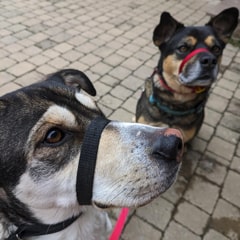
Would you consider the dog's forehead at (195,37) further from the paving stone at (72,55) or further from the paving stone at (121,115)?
the paving stone at (72,55)

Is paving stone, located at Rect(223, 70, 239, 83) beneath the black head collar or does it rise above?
beneath

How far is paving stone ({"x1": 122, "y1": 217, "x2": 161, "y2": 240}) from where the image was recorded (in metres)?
3.29

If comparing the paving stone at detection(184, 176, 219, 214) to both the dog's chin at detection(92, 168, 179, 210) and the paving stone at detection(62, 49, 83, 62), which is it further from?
the paving stone at detection(62, 49, 83, 62)

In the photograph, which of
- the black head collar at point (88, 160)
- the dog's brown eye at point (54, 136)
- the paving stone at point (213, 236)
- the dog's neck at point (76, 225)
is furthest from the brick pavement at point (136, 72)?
the dog's brown eye at point (54, 136)

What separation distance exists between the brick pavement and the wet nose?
1.81m

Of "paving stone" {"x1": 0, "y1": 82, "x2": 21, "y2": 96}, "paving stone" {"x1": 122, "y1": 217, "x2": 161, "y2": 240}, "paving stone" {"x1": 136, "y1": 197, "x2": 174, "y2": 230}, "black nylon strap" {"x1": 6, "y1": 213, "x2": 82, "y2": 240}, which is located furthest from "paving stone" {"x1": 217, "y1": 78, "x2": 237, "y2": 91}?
"black nylon strap" {"x1": 6, "y1": 213, "x2": 82, "y2": 240}

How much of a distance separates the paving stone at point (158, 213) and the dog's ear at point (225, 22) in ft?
7.28

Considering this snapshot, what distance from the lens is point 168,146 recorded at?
5.77 feet

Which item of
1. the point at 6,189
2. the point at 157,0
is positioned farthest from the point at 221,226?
the point at 157,0

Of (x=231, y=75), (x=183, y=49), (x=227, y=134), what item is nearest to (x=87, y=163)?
(x=183, y=49)

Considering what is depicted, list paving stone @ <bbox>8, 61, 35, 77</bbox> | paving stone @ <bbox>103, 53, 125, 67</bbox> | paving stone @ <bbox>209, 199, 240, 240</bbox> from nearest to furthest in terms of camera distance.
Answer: paving stone @ <bbox>209, 199, 240, 240</bbox>
paving stone @ <bbox>8, 61, 35, 77</bbox>
paving stone @ <bbox>103, 53, 125, 67</bbox>

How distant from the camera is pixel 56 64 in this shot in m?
5.69

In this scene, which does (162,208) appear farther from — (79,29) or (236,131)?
(79,29)

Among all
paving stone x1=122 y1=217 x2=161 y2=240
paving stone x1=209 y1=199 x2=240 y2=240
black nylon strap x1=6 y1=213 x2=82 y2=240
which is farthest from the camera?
paving stone x1=209 y1=199 x2=240 y2=240
